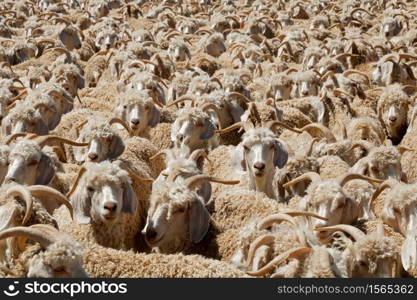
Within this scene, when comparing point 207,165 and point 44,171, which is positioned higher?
point 207,165

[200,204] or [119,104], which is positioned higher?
[119,104]

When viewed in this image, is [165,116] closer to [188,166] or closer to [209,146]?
[209,146]

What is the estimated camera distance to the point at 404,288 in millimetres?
4738

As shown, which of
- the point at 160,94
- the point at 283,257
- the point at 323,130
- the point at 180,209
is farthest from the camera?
the point at 160,94

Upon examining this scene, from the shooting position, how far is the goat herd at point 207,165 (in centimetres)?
509

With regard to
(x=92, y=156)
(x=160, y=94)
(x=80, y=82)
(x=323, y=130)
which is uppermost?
(x=80, y=82)

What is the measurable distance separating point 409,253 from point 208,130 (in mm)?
3908

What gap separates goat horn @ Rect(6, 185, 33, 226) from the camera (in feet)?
16.7

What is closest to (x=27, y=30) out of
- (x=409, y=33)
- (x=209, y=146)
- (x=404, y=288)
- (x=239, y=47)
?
(x=239, y=47)

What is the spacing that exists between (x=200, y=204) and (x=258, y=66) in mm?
8173

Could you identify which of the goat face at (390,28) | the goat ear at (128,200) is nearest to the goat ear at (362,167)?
the goat ear at (128,200)

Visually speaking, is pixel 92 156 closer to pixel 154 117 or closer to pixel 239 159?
pixel 239 159

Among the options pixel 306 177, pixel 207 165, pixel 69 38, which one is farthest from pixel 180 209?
pixel 69 38

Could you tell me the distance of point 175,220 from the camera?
6.13 m
